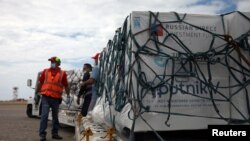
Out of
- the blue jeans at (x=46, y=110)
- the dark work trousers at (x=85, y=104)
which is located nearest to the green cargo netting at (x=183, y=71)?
the blue jeans at (x=46, y=110)

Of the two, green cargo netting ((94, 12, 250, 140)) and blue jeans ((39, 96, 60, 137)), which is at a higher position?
green cargo netting ((94, 12, 250, 140))

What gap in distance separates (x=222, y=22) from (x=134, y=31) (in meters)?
1.11

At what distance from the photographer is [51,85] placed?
8664mm

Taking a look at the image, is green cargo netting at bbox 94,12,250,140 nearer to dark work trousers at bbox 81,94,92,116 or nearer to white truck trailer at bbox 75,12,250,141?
white truck trailer at bbox 75,12,250,141

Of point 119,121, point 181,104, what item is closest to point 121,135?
point 119,121

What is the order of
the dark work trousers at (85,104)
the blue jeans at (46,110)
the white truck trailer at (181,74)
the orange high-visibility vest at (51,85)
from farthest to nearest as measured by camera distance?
the dark work trousers at (85,104), the orange high-visibility vest at (51,85), the blue jeans at (46,110), the white truck trailer at (181,74)

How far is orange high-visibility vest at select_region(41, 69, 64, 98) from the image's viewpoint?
862cm

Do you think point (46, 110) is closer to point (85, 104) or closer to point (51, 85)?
point (51, 85)

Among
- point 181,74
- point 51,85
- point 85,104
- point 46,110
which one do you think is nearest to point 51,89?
point 51,85

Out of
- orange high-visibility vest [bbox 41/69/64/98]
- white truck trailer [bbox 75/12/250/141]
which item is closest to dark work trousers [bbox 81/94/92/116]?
orange high-visibility vest [bbox 41/69/64/98]

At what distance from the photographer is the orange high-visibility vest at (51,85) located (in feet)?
28.3

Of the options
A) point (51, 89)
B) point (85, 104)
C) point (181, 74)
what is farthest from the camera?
point (85, 104)

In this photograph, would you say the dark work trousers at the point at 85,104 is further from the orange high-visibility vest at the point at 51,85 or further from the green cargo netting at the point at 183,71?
the green cargo netting at the point at 183,71

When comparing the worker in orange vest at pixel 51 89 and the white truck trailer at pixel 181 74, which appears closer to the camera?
the white truck trailer at pixel 181 74
